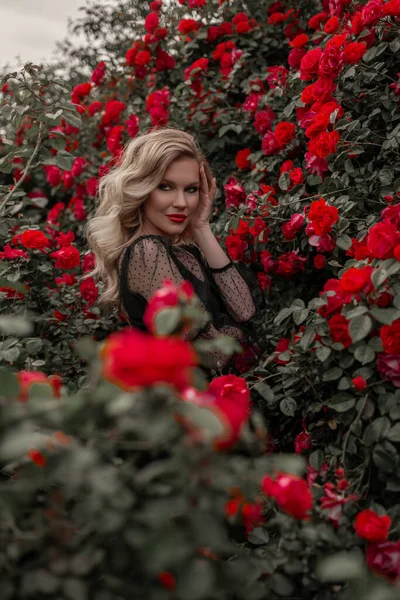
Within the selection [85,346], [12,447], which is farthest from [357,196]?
[12,447]

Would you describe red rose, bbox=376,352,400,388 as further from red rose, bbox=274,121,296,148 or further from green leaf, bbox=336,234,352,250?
red rose, bbox=274,121,296,148

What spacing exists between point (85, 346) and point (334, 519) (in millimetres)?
709

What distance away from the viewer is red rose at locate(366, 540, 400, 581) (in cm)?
114

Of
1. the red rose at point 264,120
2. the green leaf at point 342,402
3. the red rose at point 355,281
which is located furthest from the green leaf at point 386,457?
the red rose at point 264,120

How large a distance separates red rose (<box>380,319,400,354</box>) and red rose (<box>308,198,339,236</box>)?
0.62 meters

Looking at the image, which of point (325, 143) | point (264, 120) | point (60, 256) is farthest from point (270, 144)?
point (60, 256)

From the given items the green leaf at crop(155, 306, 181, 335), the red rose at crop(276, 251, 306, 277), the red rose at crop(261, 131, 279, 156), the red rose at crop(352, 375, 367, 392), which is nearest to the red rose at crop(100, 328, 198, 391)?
the green leaf at crop(155, 306, 181, 335)

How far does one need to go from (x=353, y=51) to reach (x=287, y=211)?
62cm

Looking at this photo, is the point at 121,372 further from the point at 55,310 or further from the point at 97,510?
the point at 55,310

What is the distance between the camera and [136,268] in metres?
2.08

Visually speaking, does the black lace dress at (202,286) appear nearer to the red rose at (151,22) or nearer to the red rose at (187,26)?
the red rose at (187,26)

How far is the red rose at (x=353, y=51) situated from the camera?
2.09 m

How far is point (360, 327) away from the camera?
1322 mm

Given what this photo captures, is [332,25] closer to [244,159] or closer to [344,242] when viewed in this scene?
[244,159]
